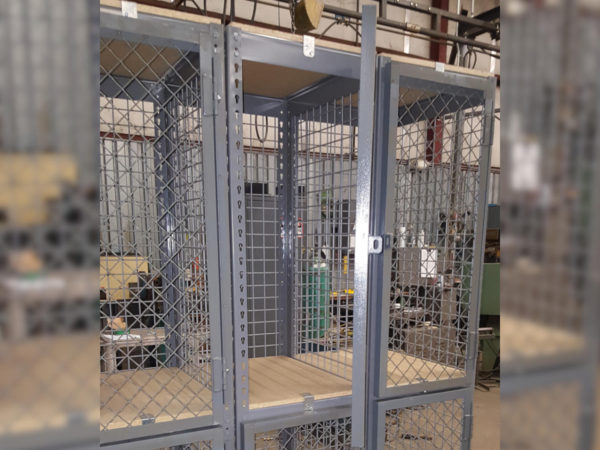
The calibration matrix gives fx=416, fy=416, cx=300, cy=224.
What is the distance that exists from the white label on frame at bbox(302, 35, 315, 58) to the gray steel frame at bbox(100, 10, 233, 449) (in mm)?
230

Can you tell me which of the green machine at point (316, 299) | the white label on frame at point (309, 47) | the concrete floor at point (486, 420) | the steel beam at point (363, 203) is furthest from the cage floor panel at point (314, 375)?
the concrete floor at point (486, 420)

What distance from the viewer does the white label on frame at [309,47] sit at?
3.66ft

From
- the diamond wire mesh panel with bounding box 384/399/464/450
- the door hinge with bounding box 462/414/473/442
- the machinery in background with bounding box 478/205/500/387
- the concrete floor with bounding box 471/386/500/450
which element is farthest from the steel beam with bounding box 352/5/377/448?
the machinery in background with bounding box 478/205/500/387

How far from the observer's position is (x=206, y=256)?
1061 millimetres

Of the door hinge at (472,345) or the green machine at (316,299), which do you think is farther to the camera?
the green machine at (316,299)

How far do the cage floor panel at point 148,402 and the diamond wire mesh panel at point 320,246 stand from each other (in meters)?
0.56

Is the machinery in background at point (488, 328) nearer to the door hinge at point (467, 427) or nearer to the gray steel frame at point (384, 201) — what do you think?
the door hinge at point (467, 427)

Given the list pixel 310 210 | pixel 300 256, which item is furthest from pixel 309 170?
pixel 300 256

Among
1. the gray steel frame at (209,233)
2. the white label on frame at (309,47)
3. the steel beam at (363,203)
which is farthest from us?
the white label on frame at (309,47)

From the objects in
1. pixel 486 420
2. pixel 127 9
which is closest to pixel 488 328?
pixel 486 420

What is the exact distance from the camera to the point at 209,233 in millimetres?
1027

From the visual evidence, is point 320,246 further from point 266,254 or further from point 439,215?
point 439,215

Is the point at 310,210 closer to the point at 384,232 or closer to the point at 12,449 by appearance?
the point at 384,232

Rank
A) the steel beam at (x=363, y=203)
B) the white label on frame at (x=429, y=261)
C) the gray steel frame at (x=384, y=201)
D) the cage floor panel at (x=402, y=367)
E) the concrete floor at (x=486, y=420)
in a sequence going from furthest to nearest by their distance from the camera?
the concrete floor at (x=486, y=420) < the white label on frame at (x=429, y=261) < the cage floor panel at (x=402, y=367) < the gray steel frame at (x=384, y=201) < the steel beam at (x=363, y=203)
